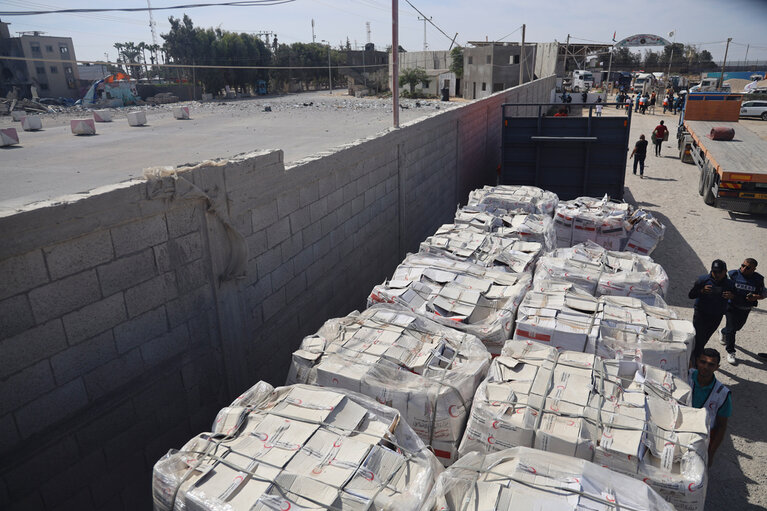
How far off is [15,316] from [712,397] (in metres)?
5.18

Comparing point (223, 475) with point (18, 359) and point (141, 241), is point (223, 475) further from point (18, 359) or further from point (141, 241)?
point (141, 241)

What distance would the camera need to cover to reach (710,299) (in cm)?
573

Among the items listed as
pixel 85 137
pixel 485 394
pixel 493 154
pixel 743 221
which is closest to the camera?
pixel 485 394

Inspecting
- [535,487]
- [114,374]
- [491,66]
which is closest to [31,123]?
[114,374]

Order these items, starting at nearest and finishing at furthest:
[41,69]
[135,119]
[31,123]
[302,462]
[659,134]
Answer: [302,462]
[659,134]
[31,123]
[135,119]
[41,69]

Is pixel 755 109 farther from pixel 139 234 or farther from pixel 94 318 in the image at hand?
pixel 94 318

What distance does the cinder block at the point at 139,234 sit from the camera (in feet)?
11.1

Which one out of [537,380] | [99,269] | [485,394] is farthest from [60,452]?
[537,380]

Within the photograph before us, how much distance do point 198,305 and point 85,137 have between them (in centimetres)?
1612

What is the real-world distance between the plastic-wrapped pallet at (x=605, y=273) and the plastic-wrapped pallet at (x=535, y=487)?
8.00 feet

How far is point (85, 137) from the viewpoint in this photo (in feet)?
56.4

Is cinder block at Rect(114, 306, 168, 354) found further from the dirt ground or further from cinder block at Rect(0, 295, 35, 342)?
the dirt ground

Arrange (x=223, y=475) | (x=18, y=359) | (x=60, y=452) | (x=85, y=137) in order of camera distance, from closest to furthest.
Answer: (x=223, y=475)
(x=18, y=359)
(x=60, y=452)
(x=85, y=137)

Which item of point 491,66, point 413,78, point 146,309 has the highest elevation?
point 491,66
